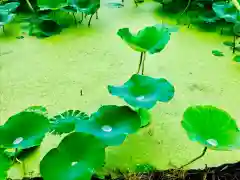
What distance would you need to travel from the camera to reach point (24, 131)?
3.80ft

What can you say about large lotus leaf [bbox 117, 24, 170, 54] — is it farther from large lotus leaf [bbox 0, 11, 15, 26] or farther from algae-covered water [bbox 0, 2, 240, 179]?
large lotus leaf [bbox 0, 11, 15, 26]

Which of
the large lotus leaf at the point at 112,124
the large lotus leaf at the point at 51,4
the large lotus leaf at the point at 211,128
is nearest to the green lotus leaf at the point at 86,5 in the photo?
the large lotus leaf at the point at 51,4

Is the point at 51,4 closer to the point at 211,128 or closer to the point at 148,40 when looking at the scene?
the point at 148,40

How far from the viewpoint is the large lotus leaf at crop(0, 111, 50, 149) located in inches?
44.3

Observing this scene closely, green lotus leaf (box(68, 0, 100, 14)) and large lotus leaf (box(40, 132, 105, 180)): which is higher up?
green lotus leaf (box(68, 0, 100, 14))

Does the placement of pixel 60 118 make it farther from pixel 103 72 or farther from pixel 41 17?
pixel 41 17

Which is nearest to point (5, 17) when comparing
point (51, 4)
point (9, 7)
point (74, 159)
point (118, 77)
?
point (9, 7)

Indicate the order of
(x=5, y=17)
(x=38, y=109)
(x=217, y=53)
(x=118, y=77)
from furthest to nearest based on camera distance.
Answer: (x=5, y=17)
(x=217, y=53)
(x=118, y=77)
(x=38, y=109)

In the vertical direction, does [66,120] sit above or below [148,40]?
below

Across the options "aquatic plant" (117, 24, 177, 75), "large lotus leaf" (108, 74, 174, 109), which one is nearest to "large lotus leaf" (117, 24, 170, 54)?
"aquatic plant" (117, 24, 177, 75)

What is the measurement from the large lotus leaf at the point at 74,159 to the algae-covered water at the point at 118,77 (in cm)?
13

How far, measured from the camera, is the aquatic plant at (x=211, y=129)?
1.10 m

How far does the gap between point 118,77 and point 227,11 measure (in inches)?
24.6

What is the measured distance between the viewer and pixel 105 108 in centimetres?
123
